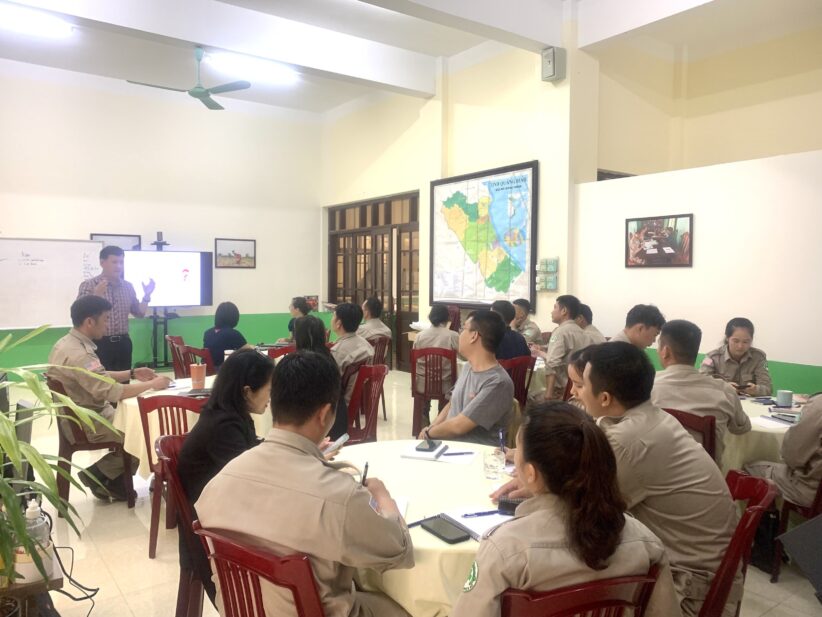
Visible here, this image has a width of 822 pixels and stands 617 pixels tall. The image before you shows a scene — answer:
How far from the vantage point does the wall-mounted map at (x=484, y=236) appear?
6.44 metres

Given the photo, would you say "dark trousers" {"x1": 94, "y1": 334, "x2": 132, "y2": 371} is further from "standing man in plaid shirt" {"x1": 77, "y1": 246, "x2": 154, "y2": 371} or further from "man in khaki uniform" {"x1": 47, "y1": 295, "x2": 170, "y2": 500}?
"man in khaki uniform" {"x1": 47, "y1": 295, "x2": 170, "y2": 500}

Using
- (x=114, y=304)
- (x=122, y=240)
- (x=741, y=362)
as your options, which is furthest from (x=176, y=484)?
(x=122, y=240)

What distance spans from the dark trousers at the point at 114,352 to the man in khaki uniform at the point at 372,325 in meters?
2.15

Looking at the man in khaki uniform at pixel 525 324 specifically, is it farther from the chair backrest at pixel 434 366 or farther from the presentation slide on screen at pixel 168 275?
the presentation slide on screen at pixel 168 275

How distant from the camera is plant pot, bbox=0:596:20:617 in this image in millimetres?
1933

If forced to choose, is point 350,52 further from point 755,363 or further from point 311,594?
point 311,594

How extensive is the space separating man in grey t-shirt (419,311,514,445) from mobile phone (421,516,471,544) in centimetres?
113

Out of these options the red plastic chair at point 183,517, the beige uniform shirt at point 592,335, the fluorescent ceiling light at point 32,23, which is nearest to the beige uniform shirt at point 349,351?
the beige uniform shirt at point 592,335

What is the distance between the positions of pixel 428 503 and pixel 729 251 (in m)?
4.18

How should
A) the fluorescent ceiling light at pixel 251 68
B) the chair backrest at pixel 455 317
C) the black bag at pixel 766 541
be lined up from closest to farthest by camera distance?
the black bag at pixel 766 541
the fluorescent ceiling light at pixel 251 68
the chair backrest at pixel 455 317

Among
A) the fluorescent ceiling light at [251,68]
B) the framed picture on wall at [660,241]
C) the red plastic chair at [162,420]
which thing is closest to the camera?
the red plastic chair at [162,420]

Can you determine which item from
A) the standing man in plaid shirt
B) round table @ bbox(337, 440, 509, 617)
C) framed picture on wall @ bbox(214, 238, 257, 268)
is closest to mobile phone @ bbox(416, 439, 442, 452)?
round table @ bbox(337, 440, 509, 617)

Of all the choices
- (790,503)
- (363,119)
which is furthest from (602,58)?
(790,503)

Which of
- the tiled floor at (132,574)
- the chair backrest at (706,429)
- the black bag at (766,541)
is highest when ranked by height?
the chair backrest at (706,429)
